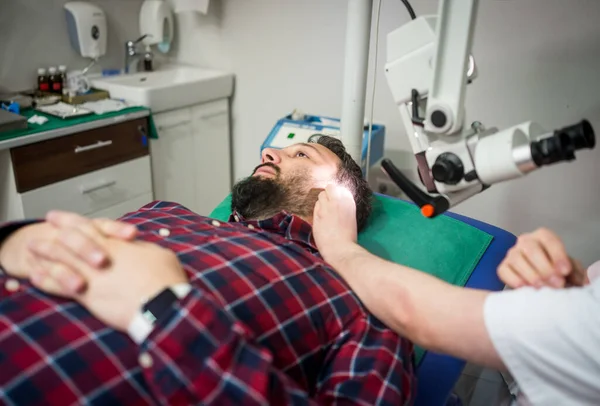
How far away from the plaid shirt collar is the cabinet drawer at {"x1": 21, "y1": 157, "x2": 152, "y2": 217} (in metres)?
1.19

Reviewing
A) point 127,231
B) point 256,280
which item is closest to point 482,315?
point 256,280

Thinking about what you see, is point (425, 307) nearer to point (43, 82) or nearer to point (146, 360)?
point (146, 360)

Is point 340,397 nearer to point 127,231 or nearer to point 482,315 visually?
point 482,315

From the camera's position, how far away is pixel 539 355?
0.76 meters

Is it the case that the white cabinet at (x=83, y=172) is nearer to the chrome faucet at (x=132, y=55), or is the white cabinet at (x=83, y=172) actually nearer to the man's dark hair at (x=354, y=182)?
the chrome faucet at (x=132, y=55)

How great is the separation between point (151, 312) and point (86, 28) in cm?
217

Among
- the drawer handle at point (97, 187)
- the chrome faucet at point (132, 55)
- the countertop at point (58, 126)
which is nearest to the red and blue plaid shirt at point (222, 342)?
the countertop at point (58, 126)

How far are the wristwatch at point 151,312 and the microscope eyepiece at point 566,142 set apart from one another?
2.08ft

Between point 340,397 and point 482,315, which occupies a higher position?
point 482,315

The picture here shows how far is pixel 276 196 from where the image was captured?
143 centimetres

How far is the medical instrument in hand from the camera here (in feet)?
2.99

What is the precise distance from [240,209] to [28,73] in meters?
1.62

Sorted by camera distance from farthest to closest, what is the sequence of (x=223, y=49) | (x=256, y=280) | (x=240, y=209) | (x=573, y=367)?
(x=223, y=49) < (x=240, y=209) < (x=256, y=280) < (x=573, y=367)

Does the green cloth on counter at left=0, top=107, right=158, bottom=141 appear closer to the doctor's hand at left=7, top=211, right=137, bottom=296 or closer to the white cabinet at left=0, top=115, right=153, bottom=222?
the white cabinet at left=0, top=115, right=153, bottom=222
